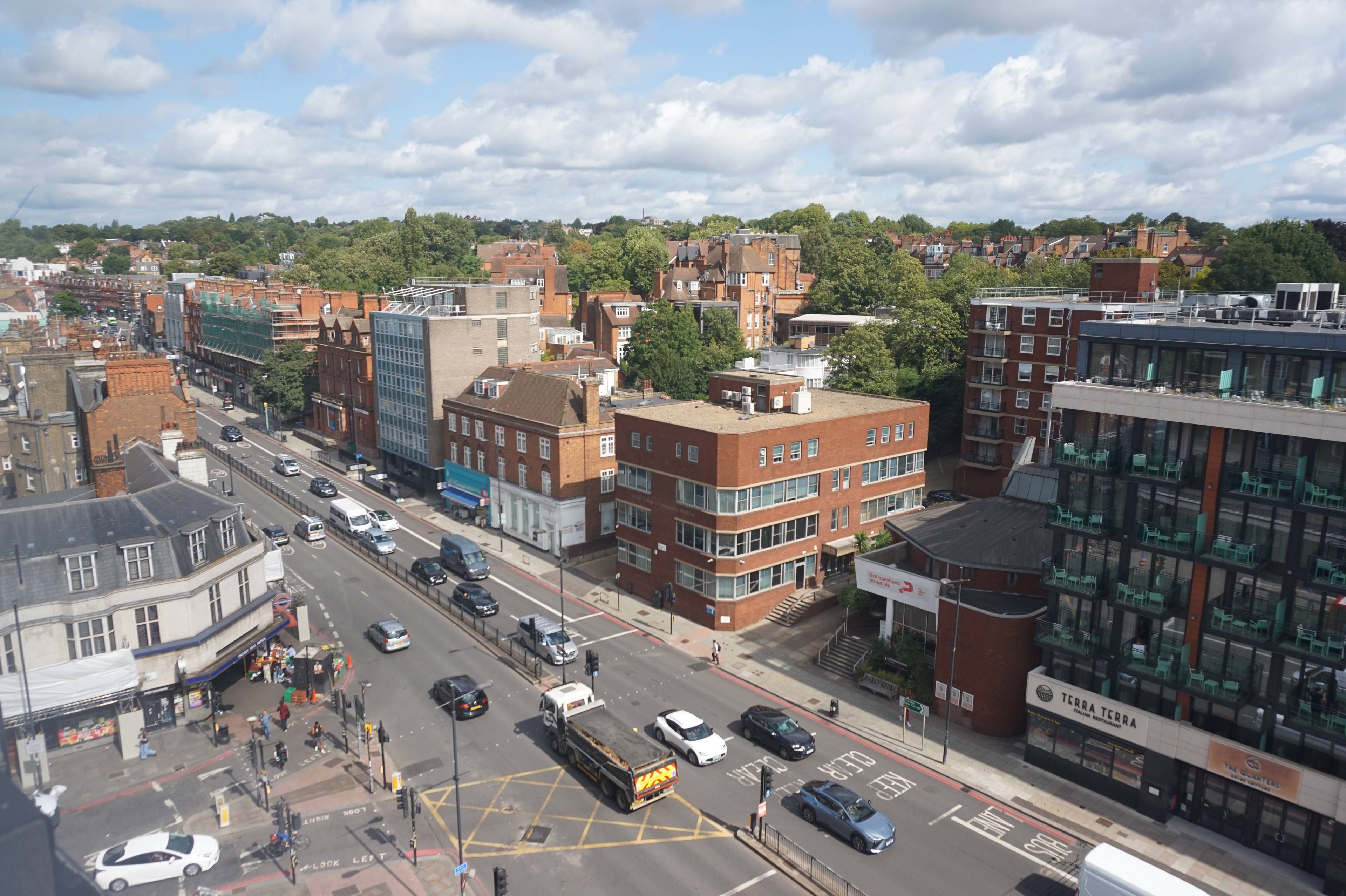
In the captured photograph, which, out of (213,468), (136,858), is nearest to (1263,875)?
(136,858)

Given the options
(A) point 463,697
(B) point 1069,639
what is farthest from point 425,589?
(B) point 1069,639

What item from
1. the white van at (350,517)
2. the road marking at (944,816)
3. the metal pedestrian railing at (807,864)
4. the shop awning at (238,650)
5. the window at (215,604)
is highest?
the window at (215,604)

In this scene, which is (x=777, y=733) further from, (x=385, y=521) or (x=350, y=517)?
(x=350, y=517)

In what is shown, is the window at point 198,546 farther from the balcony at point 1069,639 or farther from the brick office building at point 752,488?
the balcony at point 1069,639

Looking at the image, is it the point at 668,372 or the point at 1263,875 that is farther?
the point at 668,372

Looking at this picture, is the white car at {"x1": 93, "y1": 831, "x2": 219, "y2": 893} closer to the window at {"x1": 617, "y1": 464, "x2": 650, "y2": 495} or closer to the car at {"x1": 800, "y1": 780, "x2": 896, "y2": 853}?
the car at {"x1": 800, "y1": 780, "x2": 896, "y2": 853}

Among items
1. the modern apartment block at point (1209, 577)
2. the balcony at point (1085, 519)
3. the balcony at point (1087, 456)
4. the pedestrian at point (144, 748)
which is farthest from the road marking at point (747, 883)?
the pedestrian at point (144, 748)

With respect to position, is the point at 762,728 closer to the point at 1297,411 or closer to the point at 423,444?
the point at 1297,411
